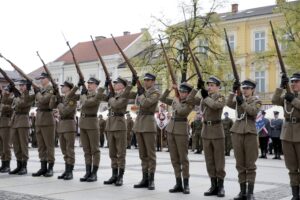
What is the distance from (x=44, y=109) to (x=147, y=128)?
2631 millimetres

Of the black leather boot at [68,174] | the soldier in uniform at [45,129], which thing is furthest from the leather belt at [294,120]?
the soldier in uniform at [45,129]

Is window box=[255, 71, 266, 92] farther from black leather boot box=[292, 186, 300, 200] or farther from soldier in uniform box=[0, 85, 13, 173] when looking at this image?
black leather boot box=[292, 186, 300, 200]

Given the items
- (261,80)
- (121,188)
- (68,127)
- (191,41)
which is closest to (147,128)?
(121,188)

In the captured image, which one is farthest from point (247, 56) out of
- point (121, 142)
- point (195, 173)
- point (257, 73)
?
point (121, 142)

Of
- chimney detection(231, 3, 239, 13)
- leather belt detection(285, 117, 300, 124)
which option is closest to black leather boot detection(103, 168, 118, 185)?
leather belt detection(285, 117, 300, 124)

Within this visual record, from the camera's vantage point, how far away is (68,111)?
32.6 ft

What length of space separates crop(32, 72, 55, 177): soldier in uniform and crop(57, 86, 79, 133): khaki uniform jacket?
0.41 meters

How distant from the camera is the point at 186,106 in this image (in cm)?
856

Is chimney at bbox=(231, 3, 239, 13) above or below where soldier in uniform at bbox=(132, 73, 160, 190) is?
above

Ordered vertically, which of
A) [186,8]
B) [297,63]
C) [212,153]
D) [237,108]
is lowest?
[212,153]

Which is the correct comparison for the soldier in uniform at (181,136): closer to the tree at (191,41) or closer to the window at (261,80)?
the tree at (191,41)

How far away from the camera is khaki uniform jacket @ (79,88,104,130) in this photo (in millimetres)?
9562

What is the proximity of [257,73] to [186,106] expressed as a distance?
32046mm

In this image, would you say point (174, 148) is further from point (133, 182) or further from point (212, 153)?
point (133, 182)
